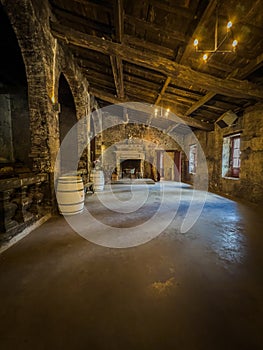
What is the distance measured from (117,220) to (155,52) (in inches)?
136

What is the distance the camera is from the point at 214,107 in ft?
16.6

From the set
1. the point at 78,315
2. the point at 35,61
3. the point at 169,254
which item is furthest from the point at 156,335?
the point at 35,61

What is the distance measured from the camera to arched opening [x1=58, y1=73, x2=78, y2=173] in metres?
5.31

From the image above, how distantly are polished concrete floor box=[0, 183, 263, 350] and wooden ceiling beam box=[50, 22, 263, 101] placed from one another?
9.83 feet

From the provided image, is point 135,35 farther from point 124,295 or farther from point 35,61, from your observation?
point 124,295

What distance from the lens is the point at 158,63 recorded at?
3314mm

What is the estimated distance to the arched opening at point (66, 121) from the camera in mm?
5312

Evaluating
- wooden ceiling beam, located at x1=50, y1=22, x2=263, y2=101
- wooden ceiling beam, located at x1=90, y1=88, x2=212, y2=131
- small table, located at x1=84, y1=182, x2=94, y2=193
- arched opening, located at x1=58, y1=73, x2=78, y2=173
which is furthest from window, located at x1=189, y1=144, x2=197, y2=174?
arched opening, located at x1=58, y1=73, x2=78, y2=173

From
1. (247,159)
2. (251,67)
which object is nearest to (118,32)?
(251,67)

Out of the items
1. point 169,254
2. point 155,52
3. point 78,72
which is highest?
point 78,72

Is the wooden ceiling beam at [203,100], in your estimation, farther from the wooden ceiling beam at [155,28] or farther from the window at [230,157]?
the wooden ceiling beam at [155,28]

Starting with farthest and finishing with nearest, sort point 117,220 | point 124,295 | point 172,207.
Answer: point 172,207
point 117,220
point 124,295

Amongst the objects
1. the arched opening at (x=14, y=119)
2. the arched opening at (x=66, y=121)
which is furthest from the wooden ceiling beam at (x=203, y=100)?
the arched opening at (x=14, y=119)

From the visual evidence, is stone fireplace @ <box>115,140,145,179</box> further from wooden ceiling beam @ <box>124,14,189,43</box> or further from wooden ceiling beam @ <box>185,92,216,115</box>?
wooden ceiling beam @ <box>124,14,189,43</box>
